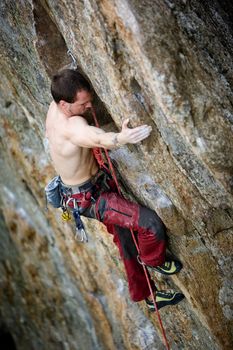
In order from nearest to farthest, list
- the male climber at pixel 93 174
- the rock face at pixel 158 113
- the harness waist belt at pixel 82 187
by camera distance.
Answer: the rock face at pixel 158 113 → the male climber at pixel 93 174 → the harness waist belt at pixel 82 187

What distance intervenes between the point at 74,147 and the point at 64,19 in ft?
4.02

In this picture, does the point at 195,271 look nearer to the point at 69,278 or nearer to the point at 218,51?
the point at 218,51

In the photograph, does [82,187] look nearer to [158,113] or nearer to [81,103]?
[81,103]

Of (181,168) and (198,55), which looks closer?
(198,55)

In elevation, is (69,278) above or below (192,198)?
below

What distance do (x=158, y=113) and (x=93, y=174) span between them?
1.18 m

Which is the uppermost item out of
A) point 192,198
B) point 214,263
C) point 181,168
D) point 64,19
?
point 64,19

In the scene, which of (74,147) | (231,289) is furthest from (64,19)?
(231,289)

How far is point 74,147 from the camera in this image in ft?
14.4

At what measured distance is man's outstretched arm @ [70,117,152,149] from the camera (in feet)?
12.7

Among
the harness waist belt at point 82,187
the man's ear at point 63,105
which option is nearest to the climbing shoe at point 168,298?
the harness waist belt at point 82,187

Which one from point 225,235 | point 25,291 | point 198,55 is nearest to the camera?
point 198,55

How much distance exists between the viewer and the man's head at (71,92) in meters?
4.14

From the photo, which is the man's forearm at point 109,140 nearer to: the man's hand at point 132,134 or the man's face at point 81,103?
the man's hand at point 132,134
